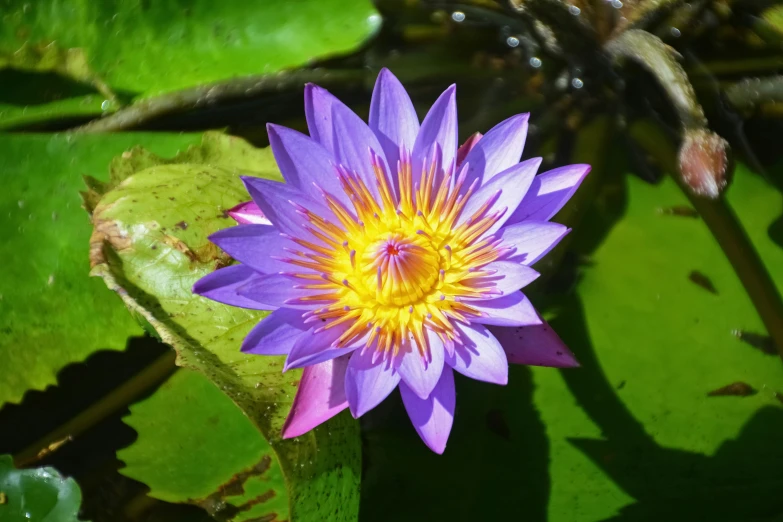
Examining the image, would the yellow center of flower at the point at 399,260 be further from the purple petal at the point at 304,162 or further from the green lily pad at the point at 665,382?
the green lily pad at the point at 665,382

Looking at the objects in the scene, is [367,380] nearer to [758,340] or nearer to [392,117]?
[392,117]

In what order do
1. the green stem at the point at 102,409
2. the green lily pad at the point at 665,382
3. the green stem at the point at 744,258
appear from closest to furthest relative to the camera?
the green lily pad at the point at 665,382 < the green stem at the point at 744,258 < the green stem at the point at 102,409

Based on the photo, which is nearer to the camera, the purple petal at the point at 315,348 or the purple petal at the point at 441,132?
the purple petal at the point at 315,348

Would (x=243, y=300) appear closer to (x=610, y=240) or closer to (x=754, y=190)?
(x=610, y=240)

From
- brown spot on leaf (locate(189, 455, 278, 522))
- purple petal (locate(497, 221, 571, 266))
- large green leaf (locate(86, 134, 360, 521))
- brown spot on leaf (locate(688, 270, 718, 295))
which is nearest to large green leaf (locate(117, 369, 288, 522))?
brown spot on leaf (locate(189, 455, 278, 522))

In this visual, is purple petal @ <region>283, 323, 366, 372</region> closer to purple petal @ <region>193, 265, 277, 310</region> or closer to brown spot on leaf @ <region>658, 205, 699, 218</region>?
purple petal @ <region>193, 265, 277, 310</region>

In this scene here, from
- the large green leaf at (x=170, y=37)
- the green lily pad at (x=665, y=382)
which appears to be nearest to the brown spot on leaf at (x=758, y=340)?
the green lily pad at (x=665, y=382)

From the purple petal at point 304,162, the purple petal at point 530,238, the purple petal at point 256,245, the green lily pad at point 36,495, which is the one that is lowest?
the green lily pad at point 36,495

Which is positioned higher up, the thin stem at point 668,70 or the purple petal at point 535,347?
the thin stem at point 668,70
